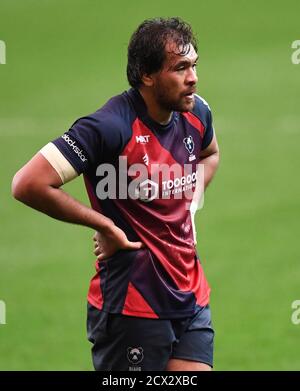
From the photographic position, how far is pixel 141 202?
22.5 ft

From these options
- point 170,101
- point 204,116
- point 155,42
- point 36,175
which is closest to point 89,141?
point 36,175

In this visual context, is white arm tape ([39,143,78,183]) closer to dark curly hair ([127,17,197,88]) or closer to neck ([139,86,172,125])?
neck ([139,86,172,125])

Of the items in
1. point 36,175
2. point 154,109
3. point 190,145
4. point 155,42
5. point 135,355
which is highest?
point 155,42

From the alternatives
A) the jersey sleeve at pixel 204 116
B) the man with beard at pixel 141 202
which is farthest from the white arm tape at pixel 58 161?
the jersey sleeve at pixel 204 116

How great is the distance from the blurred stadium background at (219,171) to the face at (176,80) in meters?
3.66

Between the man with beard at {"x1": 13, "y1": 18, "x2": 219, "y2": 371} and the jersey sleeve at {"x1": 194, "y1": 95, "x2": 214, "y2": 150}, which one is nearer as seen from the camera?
the man with beard at {"x1": 13, "y1": 18, "x2": 219, "y2": 371}

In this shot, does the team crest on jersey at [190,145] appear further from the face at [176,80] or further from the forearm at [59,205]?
the forearm at [59,205]

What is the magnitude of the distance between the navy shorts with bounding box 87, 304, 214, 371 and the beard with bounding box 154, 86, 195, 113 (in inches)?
46.3

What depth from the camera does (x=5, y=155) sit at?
17391 millimetres

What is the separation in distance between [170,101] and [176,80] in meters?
0.12

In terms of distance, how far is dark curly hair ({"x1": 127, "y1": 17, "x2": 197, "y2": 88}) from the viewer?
6898 mm

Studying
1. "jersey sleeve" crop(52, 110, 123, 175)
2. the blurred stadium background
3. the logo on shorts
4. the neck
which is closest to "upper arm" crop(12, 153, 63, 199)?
"jersey sleeve" crop(52, 110, 123, 175)

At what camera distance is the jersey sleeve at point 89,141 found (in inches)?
261

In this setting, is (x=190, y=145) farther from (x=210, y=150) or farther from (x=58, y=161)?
(x=58, y=161)
